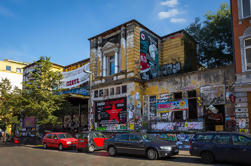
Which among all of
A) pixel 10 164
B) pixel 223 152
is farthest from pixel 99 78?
pixel 223 152

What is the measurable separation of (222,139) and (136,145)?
15.4 feet

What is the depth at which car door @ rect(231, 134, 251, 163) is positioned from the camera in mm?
9734

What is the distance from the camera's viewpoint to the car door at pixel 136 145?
1278 centimetres

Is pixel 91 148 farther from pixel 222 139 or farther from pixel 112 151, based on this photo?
pixel 222 139

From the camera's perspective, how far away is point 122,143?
1383 cm

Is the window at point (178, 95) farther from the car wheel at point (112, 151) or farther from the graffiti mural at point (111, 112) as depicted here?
the car wheel at point (112, 151)

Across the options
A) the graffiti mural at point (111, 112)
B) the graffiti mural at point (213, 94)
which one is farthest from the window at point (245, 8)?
the graffiti mural at point (111, 112)

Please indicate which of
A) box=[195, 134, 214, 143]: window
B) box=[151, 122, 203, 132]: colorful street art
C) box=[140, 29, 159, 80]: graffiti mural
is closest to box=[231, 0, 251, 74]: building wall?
box=[151, 122, 203, 132]: colorful street art

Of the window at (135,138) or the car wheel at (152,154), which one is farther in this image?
the window at (135,138)

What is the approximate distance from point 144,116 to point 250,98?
9025mm

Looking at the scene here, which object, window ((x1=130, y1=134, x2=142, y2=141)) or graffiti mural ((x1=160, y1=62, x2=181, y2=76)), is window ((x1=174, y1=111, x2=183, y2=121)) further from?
window ((x1=130, y1=134, x2=142, y2=141))

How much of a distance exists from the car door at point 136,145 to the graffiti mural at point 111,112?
25.2ft

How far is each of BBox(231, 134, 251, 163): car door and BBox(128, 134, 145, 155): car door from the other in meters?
4.72

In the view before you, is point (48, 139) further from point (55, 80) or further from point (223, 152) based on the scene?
point (223, 152)
